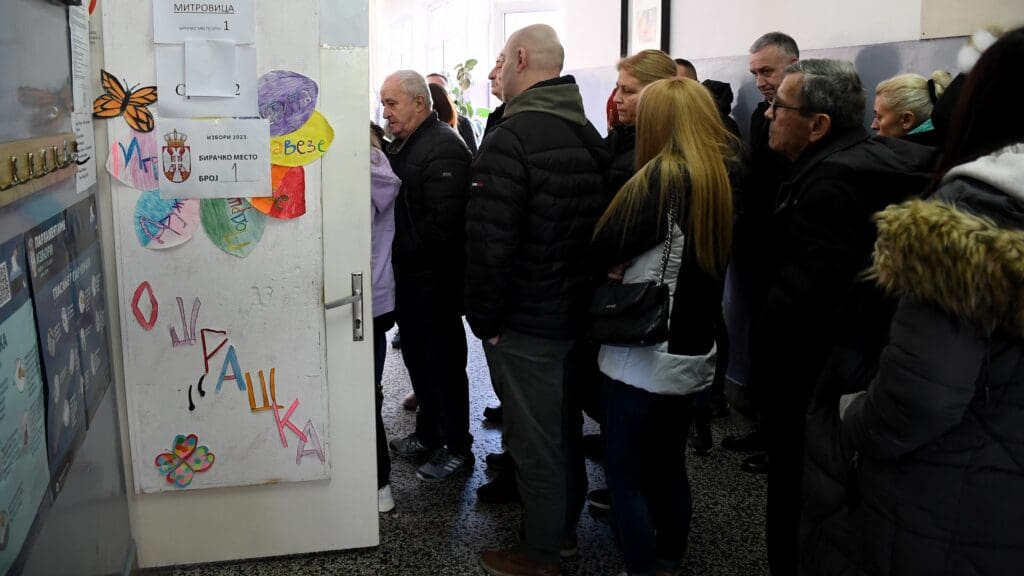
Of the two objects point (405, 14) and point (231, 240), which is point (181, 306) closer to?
point (231, 240)

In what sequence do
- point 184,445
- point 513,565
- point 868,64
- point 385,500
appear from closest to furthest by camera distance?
point 184,445
point 513,565
point 385,500
point 868,64

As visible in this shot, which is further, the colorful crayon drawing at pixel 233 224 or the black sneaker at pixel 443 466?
the black sneaker at pixel 443 466

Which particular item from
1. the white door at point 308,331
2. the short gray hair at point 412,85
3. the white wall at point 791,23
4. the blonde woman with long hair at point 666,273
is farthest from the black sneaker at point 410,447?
the white wall at point 791,23

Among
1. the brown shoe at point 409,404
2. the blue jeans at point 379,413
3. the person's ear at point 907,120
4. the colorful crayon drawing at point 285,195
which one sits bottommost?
the brown shoe at point 409,404

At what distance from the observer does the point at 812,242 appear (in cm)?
184

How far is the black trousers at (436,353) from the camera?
2.67 meters

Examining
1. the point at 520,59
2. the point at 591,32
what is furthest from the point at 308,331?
the point at 591,32

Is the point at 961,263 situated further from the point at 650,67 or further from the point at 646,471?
the point at 650,67

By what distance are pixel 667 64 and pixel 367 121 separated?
1.08 meters

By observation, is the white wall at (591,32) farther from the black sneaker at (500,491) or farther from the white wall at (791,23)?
the black sneaker at (500,491)

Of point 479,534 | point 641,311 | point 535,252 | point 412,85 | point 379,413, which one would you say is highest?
point 412,85

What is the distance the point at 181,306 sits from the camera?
192 cm

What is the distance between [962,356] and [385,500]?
1845 mm

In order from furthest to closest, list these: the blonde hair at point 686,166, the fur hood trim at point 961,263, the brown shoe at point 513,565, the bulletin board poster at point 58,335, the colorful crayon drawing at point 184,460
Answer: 1. the brown shoe at point 513,565
2. the colorful crayon drawing at point 184,460
3. the blonde hair at point 686,166
4. the bulletin board poster at point 58,335
5. the fur hood trim at point 961,263
